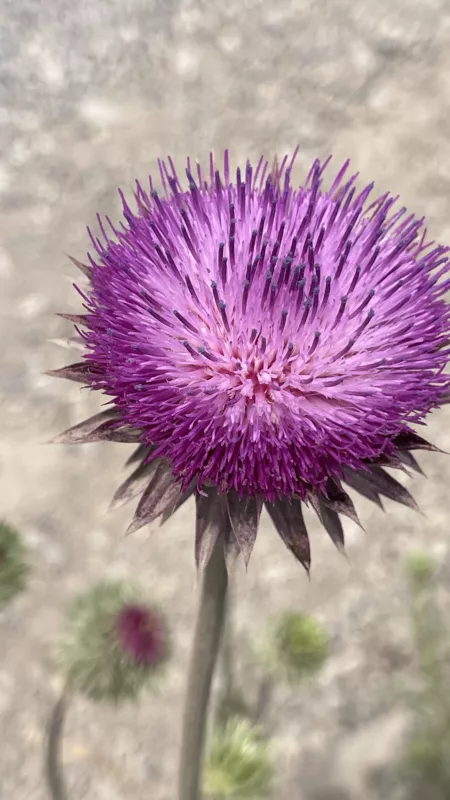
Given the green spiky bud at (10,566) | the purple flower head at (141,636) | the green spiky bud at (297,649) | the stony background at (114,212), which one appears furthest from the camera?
the stony background at (114,212)

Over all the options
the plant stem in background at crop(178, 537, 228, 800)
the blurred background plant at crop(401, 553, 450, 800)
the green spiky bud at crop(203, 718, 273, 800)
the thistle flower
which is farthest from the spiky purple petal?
the blurred background plant at crop(401, 553, 450, 800)

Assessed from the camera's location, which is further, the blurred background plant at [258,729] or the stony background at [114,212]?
the stony background at [114,212]

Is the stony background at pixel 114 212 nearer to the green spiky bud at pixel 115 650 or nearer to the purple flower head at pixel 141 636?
the green spiky bud at pixel 115 650

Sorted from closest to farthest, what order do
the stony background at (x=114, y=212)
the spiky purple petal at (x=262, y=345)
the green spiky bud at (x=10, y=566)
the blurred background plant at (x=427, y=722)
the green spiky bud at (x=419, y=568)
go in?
the spiky purple petal at (x=262, y=345), the green spiky bud at (x=10, y=566), the green spiky bud at (x=419, y=568), the blurred background plant at (x=427, y=722), the stony background at (x=114, y=212)

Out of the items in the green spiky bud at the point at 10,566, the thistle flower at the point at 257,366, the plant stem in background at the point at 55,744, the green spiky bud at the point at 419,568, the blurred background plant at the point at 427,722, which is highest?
the thistle flower at the point at 257,366

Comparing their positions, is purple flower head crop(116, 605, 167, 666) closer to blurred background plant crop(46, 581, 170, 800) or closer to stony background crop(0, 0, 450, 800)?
blurred background plant crop(46, 581, 170, 800)

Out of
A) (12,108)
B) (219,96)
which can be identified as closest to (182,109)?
(219,96)

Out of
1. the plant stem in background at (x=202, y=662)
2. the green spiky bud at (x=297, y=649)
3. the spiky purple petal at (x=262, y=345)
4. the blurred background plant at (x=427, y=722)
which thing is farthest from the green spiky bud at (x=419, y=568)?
the spiky purple petal at (x=262, y=345)

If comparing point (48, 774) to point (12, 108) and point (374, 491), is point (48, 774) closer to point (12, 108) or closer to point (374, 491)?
point (374, 491)
